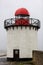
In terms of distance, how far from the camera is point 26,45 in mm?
23250

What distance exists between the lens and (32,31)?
77.8ft

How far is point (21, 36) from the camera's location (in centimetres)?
2314

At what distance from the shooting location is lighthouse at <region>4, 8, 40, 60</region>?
23.2 m

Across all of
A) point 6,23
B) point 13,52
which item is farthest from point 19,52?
point 6,23

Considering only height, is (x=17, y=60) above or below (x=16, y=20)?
below

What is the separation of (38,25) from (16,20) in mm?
2783

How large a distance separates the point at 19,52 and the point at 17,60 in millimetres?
926

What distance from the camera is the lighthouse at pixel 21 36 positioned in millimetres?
23156

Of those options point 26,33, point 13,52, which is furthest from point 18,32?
point 13,52

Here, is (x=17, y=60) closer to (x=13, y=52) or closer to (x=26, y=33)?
(x=13, y=52)

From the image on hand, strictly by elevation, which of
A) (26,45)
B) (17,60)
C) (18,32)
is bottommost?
(17,60)

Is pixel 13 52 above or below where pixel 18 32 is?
below

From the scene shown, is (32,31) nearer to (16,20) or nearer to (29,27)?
(29,27)

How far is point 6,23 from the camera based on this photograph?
24.5 meters
